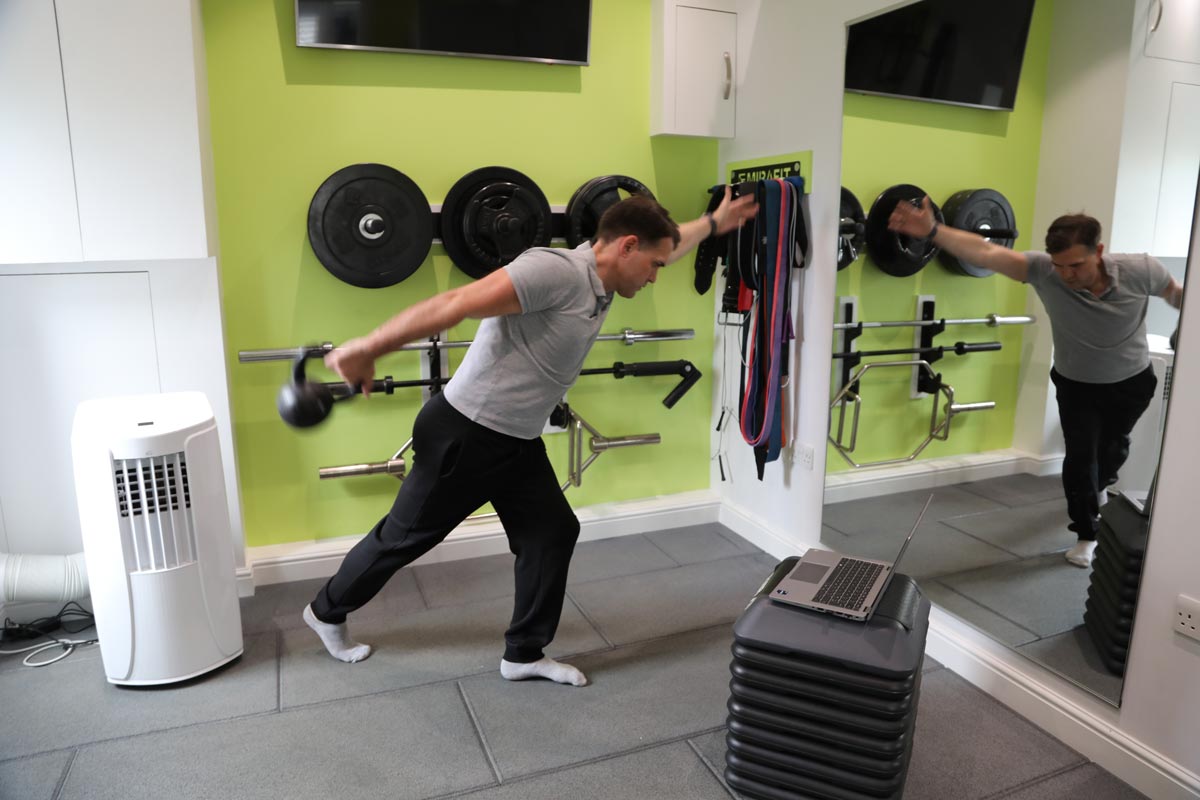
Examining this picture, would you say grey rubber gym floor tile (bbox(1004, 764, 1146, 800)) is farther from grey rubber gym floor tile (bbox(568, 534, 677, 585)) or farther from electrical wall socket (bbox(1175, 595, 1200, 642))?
Result: grey rubber gym floor tile (bbox(568, 534, 677, 585))

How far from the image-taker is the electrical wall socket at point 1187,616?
1968 millimetres

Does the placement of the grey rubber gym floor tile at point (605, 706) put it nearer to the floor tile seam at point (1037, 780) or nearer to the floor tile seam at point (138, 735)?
the floor tile seam at point (138, 735)

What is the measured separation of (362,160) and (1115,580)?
3.03 metres

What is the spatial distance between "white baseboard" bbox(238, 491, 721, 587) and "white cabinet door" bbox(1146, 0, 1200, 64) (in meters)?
2.66

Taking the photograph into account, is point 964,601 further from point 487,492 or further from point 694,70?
point 694,70

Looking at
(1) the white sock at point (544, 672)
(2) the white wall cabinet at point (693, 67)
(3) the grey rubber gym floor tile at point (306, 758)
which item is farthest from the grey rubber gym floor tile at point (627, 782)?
(2) the white wall cabinet at point (693, 67)

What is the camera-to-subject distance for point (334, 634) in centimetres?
271

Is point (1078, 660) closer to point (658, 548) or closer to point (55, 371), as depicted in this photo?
point (658, 548)

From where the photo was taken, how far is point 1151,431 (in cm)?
210

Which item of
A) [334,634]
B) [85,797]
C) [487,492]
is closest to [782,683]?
[487,492]

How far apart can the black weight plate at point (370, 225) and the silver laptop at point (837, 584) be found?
1.94 m

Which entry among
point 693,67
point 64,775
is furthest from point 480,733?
point 693,67

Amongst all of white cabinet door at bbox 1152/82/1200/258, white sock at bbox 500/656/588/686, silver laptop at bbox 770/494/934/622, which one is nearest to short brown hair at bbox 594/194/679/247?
silver laptop at bbox 770/494/934/622

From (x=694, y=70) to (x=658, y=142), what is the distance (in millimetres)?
349
